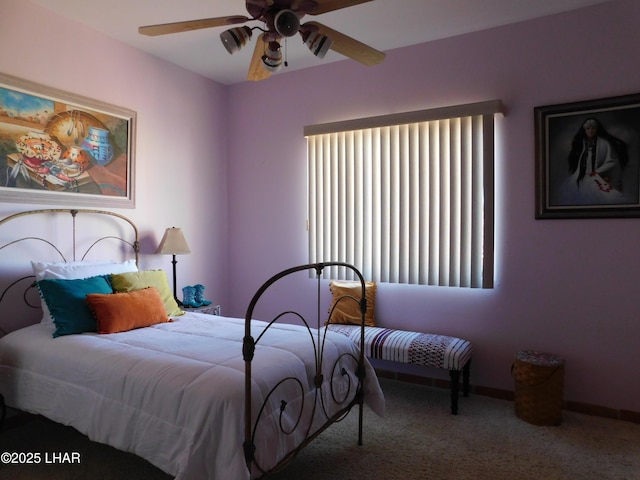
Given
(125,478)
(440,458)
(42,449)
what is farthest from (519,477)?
(42,449)

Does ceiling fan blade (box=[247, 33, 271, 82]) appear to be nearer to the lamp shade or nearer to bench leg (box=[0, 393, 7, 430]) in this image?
the lamp shade

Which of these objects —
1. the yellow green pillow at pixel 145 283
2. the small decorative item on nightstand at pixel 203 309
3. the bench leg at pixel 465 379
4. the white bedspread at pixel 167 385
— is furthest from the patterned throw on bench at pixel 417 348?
the yellow green pillow at pixel 145 283

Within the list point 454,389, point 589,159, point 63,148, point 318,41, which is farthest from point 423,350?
point 63,148

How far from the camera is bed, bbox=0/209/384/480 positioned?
1679mm

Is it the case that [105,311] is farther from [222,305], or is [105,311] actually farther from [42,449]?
[222,305]

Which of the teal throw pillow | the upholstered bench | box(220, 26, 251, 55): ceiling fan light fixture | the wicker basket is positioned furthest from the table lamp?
the wicker basket

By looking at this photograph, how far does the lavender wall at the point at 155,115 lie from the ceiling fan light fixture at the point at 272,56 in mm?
1762

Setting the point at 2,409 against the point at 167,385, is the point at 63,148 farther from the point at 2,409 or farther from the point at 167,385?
the point at 167,385

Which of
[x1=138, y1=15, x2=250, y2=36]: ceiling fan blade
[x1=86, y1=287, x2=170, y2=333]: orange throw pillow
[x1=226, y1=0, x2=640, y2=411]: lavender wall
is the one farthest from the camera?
[x1=226, y1=0, x2=640, y2=411]: lavender wall

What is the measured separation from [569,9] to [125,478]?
397 centimetres

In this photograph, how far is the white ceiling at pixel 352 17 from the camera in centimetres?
288

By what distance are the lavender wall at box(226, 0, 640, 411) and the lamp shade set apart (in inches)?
64.0

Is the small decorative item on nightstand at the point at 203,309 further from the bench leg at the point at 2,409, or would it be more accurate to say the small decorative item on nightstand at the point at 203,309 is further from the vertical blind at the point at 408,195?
the bench leg at the point at 2,409

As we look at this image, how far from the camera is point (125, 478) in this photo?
2.19 meters
